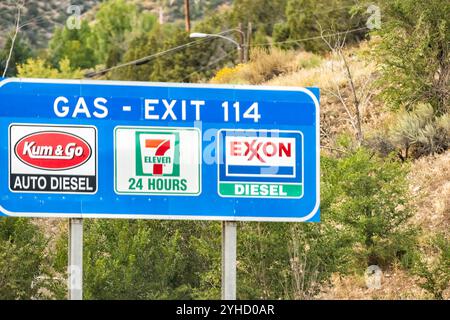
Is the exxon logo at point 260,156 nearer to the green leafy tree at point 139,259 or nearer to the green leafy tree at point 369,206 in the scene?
the green leafy tree at point 139,259

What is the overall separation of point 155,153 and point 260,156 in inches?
59.4

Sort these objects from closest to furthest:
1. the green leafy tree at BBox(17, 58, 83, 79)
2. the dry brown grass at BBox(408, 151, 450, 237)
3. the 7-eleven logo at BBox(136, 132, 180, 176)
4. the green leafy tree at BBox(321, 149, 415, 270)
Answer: the 7-eleven logo at BBox(136, 132, 180, 176), the green leafy tree at BBox(321, 149, 415, 270), the dry brown grass at BBox(408, 151, 450, 237), the green leafy tree at BBox(17, 58, 83, 79)

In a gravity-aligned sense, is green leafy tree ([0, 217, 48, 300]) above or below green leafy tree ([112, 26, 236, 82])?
below

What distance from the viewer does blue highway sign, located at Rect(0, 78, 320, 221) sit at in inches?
718

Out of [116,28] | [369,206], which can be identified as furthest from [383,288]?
[116,28]

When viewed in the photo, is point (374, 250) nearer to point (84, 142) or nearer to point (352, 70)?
point (84, 142)

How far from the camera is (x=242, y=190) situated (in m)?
18.7

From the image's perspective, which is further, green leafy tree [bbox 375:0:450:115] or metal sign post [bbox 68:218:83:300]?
green leafy tree [bbox 375:0:450:115]

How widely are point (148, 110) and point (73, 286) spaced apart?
2.73 meters

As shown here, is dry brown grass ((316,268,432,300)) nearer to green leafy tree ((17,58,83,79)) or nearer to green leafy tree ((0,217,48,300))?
green leafy tree ((0,217,48,300))

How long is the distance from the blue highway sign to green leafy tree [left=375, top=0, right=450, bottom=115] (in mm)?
19578

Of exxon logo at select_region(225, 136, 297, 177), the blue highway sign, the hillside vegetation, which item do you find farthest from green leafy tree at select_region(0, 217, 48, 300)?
exxon logo at select_region(225, 136, 297, 177)

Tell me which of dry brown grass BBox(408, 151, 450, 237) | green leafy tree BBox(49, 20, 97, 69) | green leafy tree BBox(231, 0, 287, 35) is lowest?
dry brown grass BBox(408, 151, 450, 237)

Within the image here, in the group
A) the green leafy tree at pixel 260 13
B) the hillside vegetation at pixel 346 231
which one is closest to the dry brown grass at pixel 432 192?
the hillside vegetation at pixel 346 231
